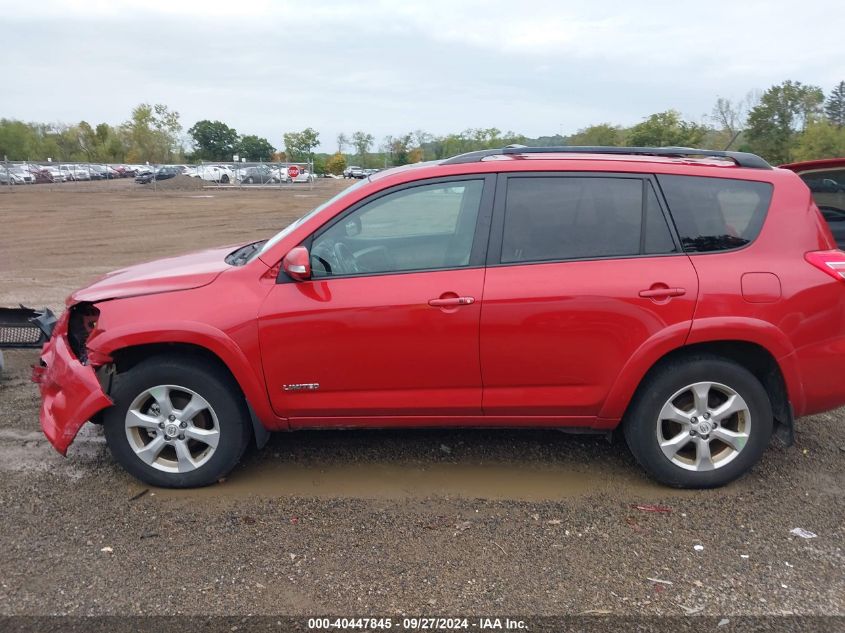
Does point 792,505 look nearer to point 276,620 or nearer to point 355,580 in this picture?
point 355,580

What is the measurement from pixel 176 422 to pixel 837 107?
4630 centimetres

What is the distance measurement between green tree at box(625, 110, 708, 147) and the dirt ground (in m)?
28.8

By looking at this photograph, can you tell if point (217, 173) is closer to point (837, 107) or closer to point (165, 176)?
point (165, 176)

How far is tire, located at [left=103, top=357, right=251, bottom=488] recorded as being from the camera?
379 cm

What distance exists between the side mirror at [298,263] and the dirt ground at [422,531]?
4.08 feet

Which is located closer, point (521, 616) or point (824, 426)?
point (521, 616)

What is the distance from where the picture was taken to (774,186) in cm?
383

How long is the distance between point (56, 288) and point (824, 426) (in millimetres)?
9659

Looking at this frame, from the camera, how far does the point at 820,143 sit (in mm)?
31031

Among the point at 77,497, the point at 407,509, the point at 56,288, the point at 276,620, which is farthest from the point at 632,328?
the point at 56,288

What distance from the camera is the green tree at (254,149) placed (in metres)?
93.2

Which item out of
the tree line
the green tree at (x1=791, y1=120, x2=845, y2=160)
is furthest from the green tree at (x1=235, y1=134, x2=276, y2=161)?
the green tree at (x1=791, y1=120, x2=845, y2=160)

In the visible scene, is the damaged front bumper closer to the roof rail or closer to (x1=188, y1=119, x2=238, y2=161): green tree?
the roof rail

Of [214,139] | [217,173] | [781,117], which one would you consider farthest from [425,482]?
[214,139]
